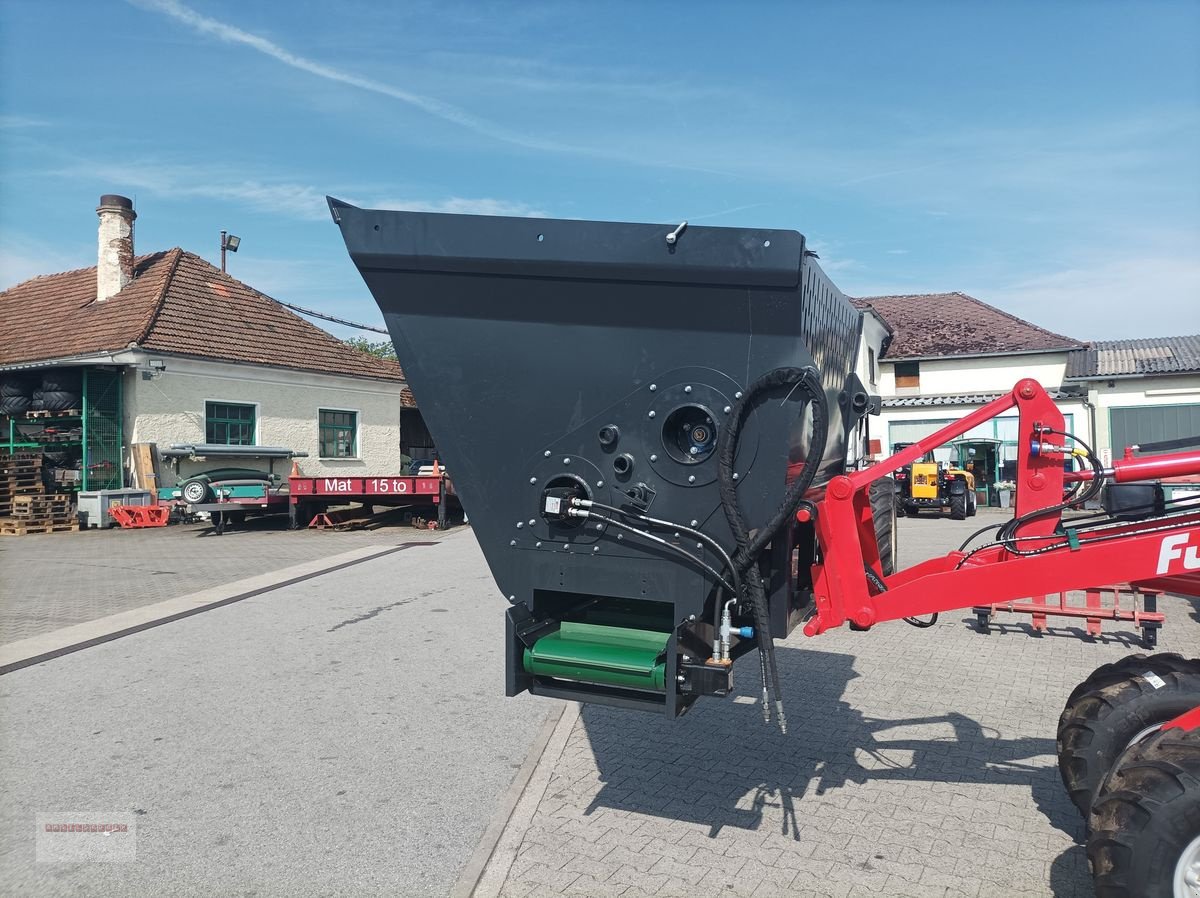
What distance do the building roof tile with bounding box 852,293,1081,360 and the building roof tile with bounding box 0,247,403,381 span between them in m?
16.8

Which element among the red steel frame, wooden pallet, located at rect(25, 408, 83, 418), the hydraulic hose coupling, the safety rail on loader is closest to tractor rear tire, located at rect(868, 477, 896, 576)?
the red steel frame

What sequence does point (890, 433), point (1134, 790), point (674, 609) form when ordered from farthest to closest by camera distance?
point (890, 433), point (674, 609), point (1134, 790)

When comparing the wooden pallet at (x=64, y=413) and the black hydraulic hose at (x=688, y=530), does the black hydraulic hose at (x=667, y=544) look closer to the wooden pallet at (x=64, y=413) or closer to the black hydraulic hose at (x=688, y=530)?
the black hydraulic hose at (x=688, y=530)

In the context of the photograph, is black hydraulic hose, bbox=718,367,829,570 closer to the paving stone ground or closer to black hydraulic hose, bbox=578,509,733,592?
black hydraulic hose, bbox=578,509,733,592

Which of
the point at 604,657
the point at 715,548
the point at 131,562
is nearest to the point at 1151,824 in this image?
the point at 715,548

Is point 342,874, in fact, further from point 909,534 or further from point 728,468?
point 909,534

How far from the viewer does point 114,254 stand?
22.2 metres

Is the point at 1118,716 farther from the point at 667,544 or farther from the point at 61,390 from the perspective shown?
the point at 61,390

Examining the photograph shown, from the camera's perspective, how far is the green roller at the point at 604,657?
346 cm

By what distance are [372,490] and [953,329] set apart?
2188 centimetres

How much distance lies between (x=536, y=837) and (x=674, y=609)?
1310 millimetres

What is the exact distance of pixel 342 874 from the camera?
3.67m

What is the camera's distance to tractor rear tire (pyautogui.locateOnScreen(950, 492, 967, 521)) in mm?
20952

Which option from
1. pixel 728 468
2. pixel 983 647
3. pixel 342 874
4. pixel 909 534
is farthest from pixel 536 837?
pixel 909 534
